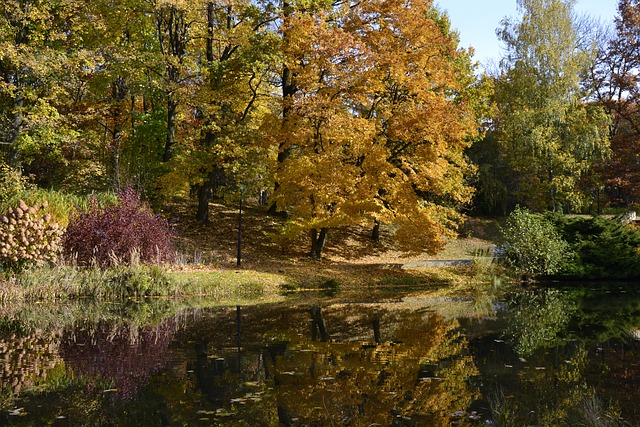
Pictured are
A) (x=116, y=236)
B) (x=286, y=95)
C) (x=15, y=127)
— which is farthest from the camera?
(x=286, y=95)

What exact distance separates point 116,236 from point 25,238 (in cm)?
236

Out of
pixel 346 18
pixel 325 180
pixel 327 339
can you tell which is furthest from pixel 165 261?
pixel 346 18

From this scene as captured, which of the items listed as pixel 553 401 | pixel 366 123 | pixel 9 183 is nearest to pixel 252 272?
pixel 366 123

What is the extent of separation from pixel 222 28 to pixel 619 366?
64.3ft

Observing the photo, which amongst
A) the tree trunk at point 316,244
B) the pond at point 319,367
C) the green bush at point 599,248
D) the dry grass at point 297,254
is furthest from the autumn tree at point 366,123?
the pond at point 319,367

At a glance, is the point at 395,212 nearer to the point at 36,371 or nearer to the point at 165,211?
the point at 165,211

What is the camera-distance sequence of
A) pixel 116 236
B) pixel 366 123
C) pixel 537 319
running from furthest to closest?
pixel 366 123
pixel 116 236
pixel 537 319

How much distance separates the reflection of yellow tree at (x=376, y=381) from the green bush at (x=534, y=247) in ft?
39.4

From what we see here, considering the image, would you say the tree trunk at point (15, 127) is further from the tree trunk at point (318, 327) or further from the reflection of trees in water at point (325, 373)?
the tree trunk at point (318, 327)

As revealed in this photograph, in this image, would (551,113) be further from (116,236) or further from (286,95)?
(116,236)

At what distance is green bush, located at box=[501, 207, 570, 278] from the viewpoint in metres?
20.9

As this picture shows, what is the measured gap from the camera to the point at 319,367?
25.8 ft

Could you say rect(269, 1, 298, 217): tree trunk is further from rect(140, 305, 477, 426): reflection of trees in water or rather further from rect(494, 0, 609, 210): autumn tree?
rect(494, 0, 609, 210): autumn tree

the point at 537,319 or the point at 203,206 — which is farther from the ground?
the point at 203,206
